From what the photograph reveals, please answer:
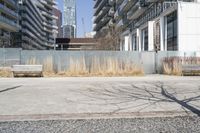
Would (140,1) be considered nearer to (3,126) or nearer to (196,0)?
(196,0)

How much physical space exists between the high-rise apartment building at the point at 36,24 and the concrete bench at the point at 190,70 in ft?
263

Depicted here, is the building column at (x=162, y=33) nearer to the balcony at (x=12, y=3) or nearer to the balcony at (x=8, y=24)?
the balcony at (x=8, y=24)

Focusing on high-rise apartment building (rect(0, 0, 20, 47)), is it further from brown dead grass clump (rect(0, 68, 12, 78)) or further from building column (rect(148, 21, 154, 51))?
brown dead grass clump (rect(0, 68, 12, 78))

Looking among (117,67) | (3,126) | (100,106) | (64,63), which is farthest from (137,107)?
(64,63)

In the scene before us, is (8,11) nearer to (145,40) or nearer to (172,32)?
(145,40)

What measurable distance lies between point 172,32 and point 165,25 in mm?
3416

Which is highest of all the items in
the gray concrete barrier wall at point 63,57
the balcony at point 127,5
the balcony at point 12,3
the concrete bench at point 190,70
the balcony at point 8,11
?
the balcony at point 12,3

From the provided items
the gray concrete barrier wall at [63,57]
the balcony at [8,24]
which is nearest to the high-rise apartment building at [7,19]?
the balcony at [8,24]

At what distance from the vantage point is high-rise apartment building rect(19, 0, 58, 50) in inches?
4102

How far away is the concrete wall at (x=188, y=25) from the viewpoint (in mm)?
37375

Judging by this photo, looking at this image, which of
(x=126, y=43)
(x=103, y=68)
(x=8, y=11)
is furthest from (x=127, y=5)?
(x=103, y=68)

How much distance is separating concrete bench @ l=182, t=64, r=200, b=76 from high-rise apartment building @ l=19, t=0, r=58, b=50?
263ft

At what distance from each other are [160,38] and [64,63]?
70.5 ft

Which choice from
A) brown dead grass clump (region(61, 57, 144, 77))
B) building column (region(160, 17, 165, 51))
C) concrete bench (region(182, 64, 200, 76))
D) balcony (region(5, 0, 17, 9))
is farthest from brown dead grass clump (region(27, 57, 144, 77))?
balcony (region(5, 0, 17, 9))
